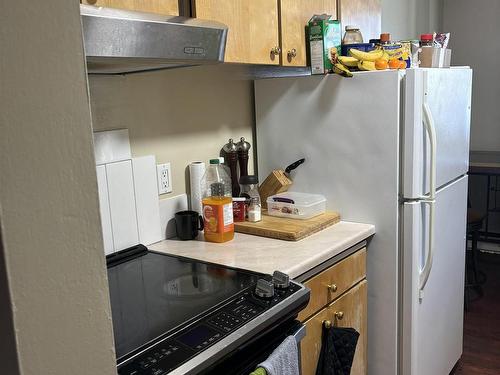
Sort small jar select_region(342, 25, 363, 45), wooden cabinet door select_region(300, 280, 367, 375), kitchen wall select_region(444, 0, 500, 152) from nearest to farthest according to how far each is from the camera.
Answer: wooden cabinet door select_region(300, 280, 367, 375) < small jar select_region(342, 25, 363, 45) < kitchen wall select_region(444, 0, 500, 152)

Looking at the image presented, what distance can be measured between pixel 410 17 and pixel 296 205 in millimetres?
2443

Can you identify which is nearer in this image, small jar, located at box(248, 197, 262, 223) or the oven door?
the oven door

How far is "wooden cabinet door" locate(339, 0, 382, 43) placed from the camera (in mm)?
2164

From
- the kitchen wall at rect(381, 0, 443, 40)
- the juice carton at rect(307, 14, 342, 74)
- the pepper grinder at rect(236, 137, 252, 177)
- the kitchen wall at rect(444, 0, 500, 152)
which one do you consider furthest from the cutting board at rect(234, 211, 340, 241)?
the kitchen wall at rect(444, 0, 500, 152)

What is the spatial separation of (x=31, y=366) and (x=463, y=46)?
14.2ft

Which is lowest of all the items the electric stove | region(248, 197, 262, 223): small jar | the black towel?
the black towel

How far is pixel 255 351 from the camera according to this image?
1267mm

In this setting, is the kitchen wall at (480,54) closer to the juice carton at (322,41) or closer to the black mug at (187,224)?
the juice carton at (322,41)

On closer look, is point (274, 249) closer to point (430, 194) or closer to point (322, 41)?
point (430, 194)

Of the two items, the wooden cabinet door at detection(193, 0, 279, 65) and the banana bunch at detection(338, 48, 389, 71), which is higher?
the wooden cabinet door at detection(193, 0, 279, 65)

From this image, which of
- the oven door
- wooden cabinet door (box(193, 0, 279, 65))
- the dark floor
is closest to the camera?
the oven door

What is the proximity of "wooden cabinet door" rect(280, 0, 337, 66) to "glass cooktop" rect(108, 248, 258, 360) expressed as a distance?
2.65ft

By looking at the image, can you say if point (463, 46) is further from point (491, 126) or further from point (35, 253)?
point (35, 253)

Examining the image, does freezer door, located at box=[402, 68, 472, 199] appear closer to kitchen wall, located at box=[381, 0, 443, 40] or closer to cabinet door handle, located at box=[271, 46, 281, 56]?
cabinet door handle, located at box=[271, 46, 281, 56]
